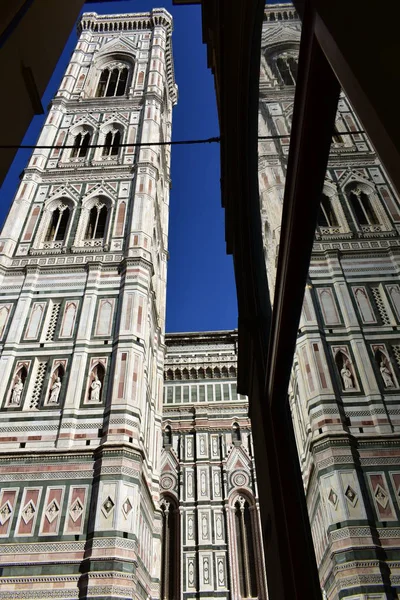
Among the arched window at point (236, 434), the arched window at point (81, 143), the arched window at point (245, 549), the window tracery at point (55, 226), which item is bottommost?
the arched window at point (245, 549)

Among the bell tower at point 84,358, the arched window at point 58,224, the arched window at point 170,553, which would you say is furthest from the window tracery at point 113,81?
the arched window at point 170,553

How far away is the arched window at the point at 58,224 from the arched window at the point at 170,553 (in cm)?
723

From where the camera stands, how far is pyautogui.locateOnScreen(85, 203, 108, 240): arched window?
9672 mm

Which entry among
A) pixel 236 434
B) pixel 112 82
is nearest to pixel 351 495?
pixel 236 434

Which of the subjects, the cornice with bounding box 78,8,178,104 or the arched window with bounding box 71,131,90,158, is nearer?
the arched window with bounding box 71,131,90,158

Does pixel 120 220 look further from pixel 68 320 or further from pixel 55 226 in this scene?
pixel 68 320

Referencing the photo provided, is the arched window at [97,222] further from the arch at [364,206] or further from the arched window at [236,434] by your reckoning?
the arch at [364,206]

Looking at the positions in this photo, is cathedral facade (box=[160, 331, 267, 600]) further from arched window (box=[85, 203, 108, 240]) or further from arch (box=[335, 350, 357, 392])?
arch (box=[335, 350, 357, 392])

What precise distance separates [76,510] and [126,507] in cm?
61

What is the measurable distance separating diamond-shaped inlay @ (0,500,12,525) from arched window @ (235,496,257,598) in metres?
7.24

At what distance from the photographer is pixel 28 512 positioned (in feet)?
19.0

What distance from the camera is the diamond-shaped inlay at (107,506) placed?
5703mm

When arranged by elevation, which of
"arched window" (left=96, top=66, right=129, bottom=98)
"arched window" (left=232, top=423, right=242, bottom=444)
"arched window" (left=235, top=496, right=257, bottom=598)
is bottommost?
"arched window" (left=235, top=496, right=257, bottom=598)

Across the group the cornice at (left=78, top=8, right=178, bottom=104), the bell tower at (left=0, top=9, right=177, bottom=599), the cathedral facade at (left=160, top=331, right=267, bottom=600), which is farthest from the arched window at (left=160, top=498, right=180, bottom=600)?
the cornice at (left=78, top=8, right=178, bottom=104)
